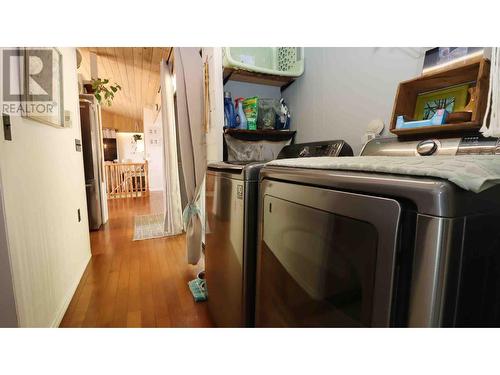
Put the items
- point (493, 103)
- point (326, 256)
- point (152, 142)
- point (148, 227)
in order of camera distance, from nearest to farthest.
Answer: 1. point (326, 256)
2. point (493, 103)
3. point (148, 227)
4. point (152, 142)

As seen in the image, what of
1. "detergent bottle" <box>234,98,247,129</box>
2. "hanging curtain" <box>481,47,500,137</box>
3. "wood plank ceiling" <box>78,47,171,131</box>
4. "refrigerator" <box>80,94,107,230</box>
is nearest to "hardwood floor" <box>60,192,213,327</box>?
"refrigerator" <box>80,94,107,230</box>

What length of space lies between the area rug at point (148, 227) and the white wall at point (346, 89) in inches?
85.6

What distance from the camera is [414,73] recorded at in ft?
3.45

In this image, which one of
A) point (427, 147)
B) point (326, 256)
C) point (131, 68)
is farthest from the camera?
point (131, 68)

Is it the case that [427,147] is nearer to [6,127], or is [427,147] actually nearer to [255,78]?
[255,78]

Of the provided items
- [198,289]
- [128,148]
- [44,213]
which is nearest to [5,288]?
[44,213]

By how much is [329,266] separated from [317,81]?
138 centimetres

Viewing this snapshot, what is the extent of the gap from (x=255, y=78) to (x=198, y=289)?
5.11ft

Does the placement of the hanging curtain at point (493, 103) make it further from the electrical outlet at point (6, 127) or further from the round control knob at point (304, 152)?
the electrical outlet at point (6, 127)

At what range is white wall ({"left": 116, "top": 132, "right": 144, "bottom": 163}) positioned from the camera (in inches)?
353

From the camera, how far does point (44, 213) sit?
1.35 meters

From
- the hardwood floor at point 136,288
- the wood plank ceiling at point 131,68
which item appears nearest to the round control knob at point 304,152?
the hardwood floor at point 136,288

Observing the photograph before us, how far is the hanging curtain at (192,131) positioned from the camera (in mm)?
1928
